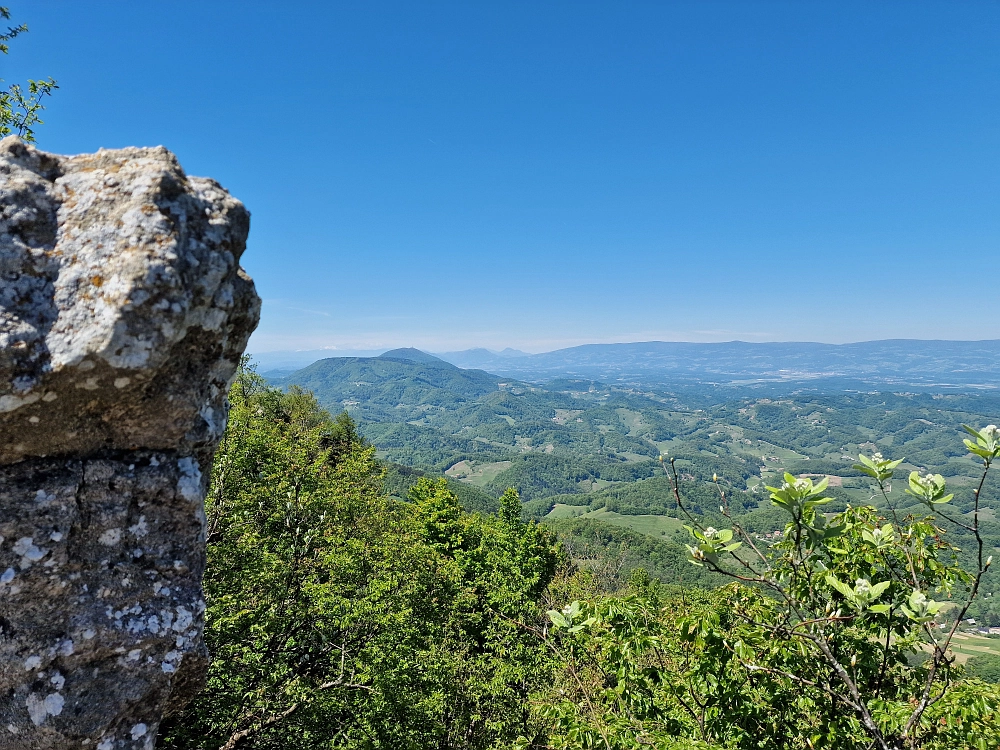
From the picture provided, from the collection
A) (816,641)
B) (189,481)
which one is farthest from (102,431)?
(816,641)

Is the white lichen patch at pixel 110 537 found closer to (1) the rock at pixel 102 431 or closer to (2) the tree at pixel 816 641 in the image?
(1) the rock at pixel 102 431

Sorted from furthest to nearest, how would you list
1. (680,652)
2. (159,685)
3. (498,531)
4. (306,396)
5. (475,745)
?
(306,396)
(498,531)
(475,745)
(680,652)
(159,685)

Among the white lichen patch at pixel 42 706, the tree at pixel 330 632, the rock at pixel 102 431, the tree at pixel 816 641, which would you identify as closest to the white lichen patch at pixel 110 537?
the rock at pixel 102 431

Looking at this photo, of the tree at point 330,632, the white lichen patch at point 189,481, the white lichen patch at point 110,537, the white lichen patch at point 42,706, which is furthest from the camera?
the tree at point 330,632

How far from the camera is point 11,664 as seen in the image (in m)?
3.86

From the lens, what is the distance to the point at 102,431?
438 centimetres

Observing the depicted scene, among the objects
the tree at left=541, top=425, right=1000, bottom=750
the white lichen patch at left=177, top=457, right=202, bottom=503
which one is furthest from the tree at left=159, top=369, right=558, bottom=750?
the white lichen patch at left=177, top=457, right=202, bottom=503

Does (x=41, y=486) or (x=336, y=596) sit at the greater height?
(x=41, y=486)

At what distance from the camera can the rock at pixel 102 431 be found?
3.94m

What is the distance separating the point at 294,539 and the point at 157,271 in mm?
13759

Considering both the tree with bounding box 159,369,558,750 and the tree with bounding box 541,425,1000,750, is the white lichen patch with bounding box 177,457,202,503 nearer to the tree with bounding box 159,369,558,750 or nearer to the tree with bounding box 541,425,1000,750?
the tree with bounding box 541,425,1000,750

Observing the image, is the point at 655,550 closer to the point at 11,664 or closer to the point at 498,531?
the point at 498,531

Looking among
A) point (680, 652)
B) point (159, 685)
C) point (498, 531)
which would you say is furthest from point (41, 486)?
point (498, 531)

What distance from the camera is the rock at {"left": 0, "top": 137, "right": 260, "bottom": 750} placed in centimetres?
394
